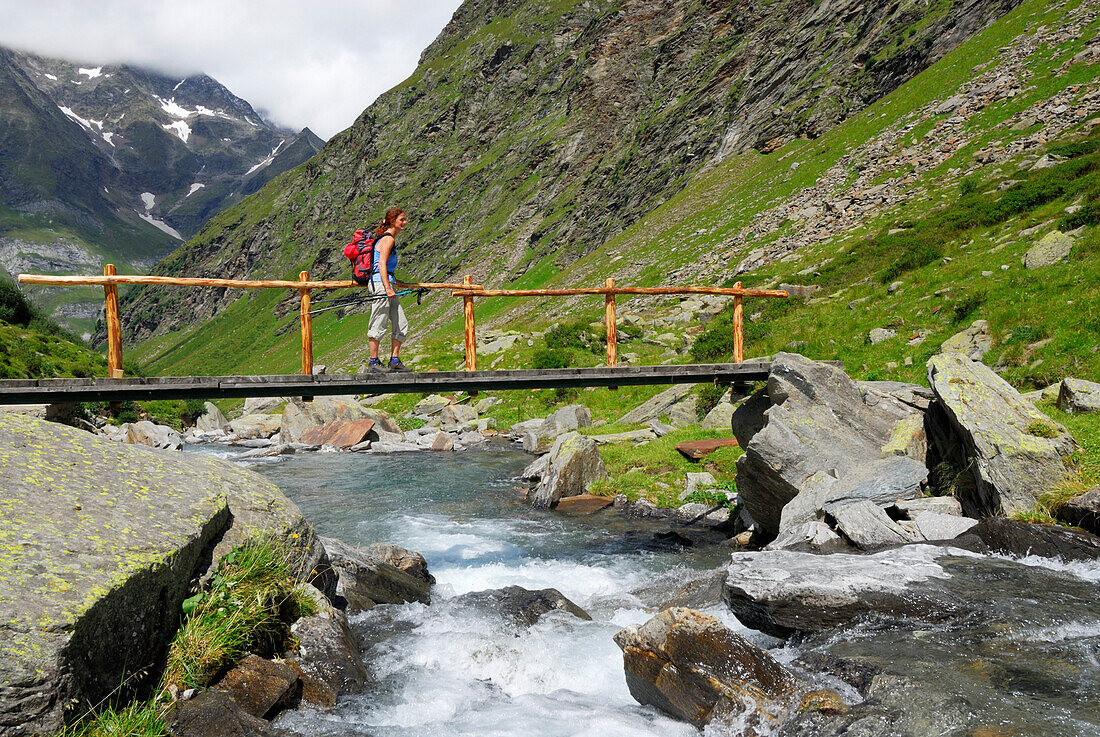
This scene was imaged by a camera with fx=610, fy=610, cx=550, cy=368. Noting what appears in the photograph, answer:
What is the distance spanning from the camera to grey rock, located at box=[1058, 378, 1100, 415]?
11.9m

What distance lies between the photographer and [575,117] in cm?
11175

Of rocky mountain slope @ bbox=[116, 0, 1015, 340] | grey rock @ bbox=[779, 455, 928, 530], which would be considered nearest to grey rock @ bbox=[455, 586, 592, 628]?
grey rock @ bbox=[779, 455, 928, 530]

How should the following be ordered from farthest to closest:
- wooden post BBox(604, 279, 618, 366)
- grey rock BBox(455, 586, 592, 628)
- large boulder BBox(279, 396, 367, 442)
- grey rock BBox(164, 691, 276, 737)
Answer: large boulder BBox(279, 396, 367, 442), wooden post BBox(604, 279, 618, 366), grey rock BBox(455, 586, 592, 628), grey rock BBox(164, 691, 276, 737)

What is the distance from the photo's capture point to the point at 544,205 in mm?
104562

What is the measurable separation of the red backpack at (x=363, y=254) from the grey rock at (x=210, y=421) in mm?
38230

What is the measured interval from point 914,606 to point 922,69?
59.7m

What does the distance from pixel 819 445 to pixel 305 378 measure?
10.8 m

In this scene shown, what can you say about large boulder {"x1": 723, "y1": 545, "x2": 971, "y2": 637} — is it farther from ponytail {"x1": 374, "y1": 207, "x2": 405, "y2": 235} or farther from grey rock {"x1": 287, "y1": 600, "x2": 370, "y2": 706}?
ponytail {"x1": 374, "y1": 207, "x2": 405, "y2": 235}

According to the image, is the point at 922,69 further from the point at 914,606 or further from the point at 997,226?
the point at 914,606

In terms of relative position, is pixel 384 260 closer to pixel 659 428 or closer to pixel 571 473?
pixel 571 473

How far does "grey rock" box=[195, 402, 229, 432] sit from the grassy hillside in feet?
54.2

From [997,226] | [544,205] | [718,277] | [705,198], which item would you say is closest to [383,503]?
[997,226]

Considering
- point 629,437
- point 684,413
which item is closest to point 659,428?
point 629,437

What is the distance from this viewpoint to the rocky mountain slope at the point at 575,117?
61875mm
